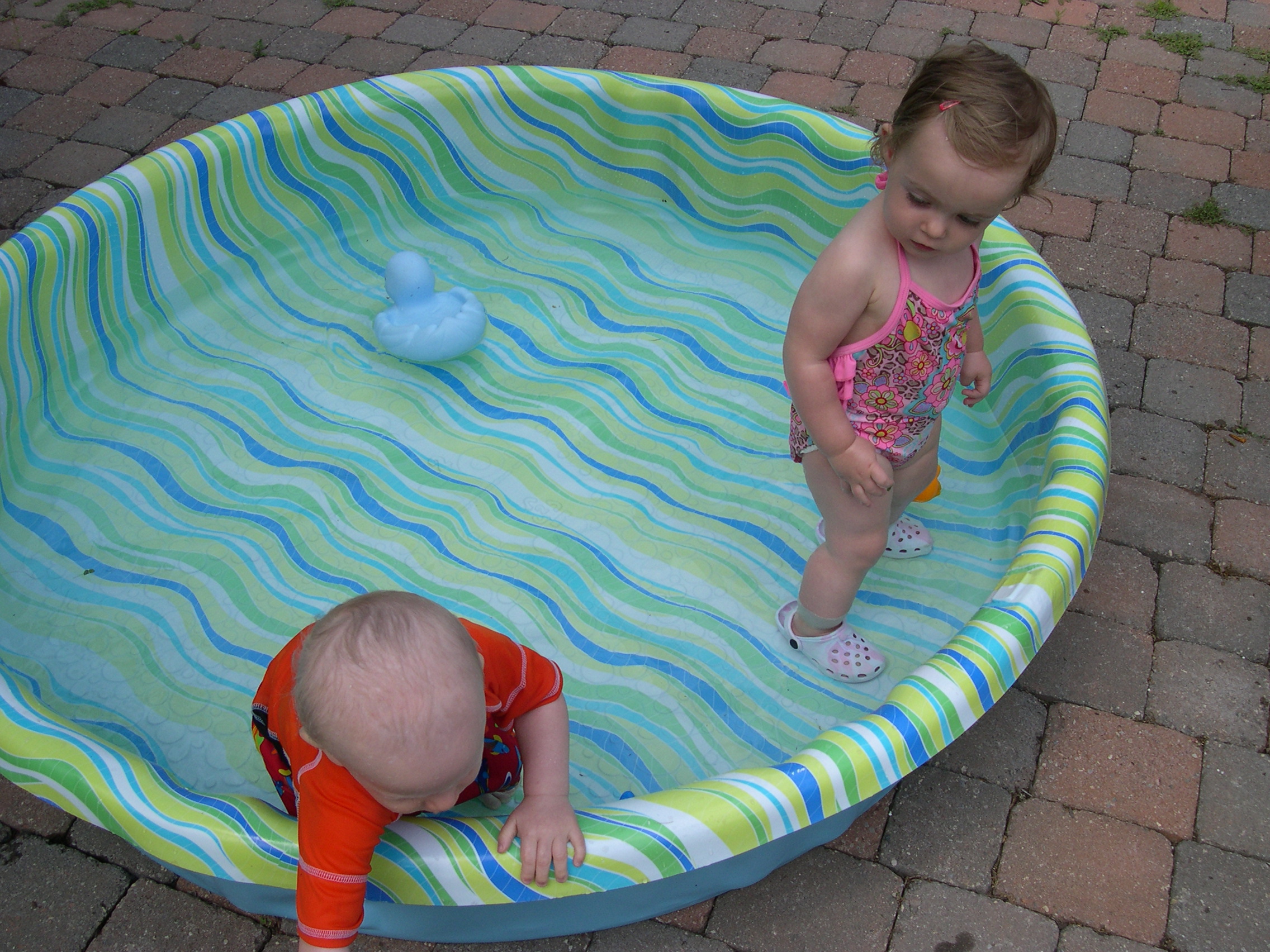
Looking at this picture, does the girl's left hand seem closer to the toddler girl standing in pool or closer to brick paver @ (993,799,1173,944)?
the toddler girl standing in pool

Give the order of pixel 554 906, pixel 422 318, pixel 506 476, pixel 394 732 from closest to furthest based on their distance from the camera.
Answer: pixel 394 732
pixel 554 906
pixel 506 476
pixel 422 318

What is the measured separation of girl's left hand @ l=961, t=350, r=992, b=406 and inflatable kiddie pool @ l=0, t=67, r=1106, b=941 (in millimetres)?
151

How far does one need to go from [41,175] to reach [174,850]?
2451 mm

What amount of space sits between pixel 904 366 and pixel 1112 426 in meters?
0.99

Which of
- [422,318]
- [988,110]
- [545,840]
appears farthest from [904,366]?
[422,318]

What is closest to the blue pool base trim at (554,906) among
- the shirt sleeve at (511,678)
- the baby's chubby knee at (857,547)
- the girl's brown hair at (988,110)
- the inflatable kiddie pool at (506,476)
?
the inflatable kiddie pool at (506,476)

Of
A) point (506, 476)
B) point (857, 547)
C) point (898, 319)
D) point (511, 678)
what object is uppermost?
point (898, 319)

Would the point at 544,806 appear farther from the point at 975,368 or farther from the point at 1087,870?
the point at 975,368

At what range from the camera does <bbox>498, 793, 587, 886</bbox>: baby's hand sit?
4.22 ft

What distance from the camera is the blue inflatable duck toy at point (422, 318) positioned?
2.39 metres

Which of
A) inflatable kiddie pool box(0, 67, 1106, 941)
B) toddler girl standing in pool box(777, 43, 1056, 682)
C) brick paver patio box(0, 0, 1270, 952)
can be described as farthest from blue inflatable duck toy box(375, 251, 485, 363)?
brick paver patio box(0, 0, 1270, 952)

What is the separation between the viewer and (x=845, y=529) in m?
1.72

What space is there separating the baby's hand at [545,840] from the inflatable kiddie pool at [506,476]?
0.10 feet

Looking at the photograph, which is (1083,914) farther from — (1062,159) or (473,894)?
(1062,159)
